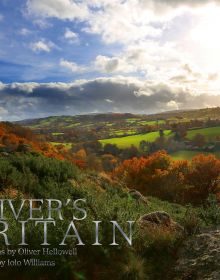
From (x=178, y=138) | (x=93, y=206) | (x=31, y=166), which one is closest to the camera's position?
(x=93, y=206)

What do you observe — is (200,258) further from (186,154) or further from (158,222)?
(186,154)

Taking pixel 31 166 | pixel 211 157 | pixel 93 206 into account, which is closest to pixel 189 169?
pixel 211 157

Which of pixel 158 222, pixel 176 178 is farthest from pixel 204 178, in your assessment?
pixel 158 222

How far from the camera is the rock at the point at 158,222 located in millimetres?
10172

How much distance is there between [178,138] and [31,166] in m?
101

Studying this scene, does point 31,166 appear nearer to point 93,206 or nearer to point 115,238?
point 93,206

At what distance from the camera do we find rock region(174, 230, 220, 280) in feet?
25.1

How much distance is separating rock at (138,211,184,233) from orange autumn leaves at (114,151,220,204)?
4034 centimetres

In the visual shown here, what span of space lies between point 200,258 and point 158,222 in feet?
8.05

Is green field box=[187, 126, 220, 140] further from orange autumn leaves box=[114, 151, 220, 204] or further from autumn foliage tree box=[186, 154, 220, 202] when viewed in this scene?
autumn foliage tree box=[186, 154, 220, 202]

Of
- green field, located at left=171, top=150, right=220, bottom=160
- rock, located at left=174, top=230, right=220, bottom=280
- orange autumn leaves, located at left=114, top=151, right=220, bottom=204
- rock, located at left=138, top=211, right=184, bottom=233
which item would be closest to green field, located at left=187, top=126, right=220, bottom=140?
green field, located at left=171, top=150, right=220, bottom=160

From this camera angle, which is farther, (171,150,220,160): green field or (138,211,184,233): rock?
(171,150,220,160): green field

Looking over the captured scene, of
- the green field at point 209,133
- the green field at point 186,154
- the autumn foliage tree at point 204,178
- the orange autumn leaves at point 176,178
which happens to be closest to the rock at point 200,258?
the orange autumn leaves at point 176,178

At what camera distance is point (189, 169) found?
199 ft
